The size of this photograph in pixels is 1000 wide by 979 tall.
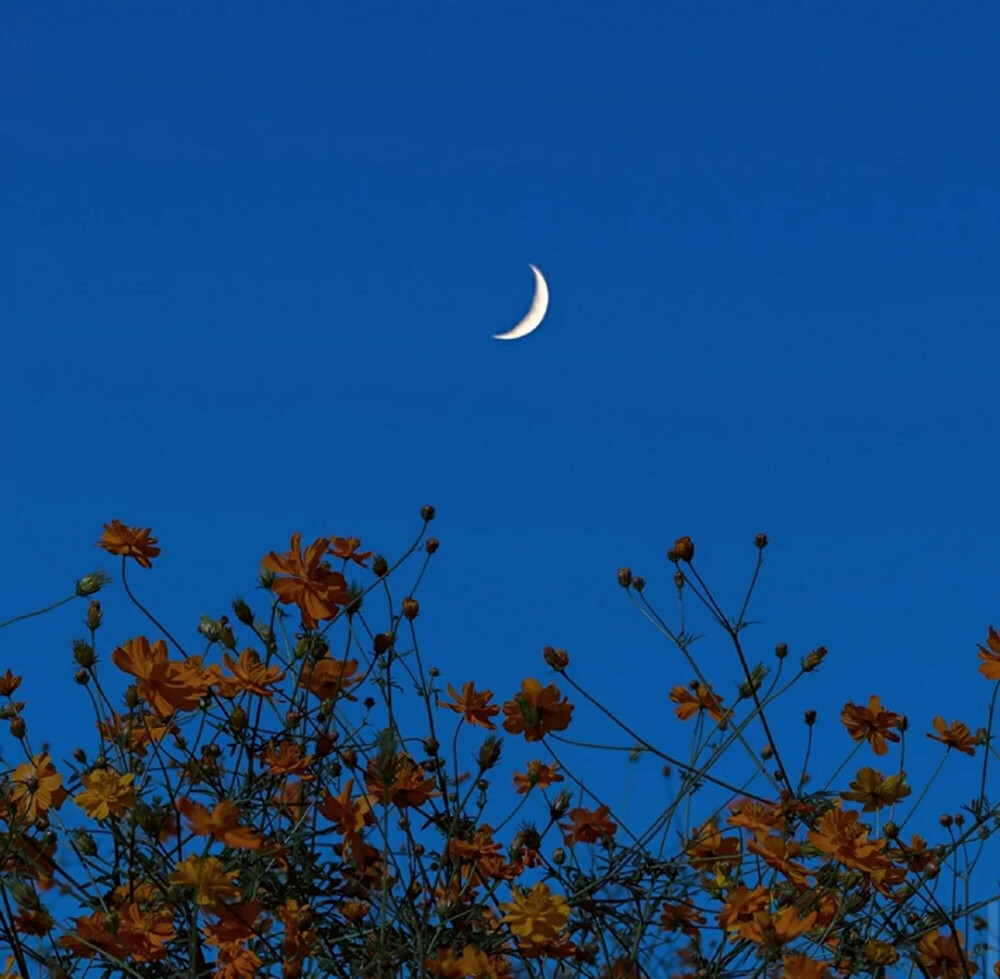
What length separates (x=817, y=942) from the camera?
207 centimetres

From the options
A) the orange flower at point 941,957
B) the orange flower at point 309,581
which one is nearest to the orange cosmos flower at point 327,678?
the orange flower at point 309,581

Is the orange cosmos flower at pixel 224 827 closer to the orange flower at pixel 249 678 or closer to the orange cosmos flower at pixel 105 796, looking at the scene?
the orange cosmos flower at pixel 105 796

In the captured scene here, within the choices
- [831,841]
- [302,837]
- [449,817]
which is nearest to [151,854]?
[302,837]

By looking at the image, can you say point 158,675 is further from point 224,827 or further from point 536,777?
point 536,777

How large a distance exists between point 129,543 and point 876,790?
1.30 m

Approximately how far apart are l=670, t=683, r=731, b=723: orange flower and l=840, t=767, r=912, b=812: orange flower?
284 mm

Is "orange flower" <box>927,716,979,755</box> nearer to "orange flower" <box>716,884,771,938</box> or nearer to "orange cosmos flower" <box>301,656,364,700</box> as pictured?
"orange flower" <box>716,884,771,938</box>

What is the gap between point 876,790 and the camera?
226 centimetres

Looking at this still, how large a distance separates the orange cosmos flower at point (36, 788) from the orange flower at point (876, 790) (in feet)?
4.12

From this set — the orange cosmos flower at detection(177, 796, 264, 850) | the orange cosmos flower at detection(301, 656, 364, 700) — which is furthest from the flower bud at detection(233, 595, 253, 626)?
the orange cosmos flower at detection(177, 796, 264, 850)

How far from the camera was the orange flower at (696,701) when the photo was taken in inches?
98.5

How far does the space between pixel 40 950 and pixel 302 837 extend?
46cm

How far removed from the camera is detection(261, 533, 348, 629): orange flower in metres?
2.04

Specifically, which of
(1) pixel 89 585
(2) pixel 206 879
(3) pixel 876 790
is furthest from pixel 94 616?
(3) pixel 876 790
